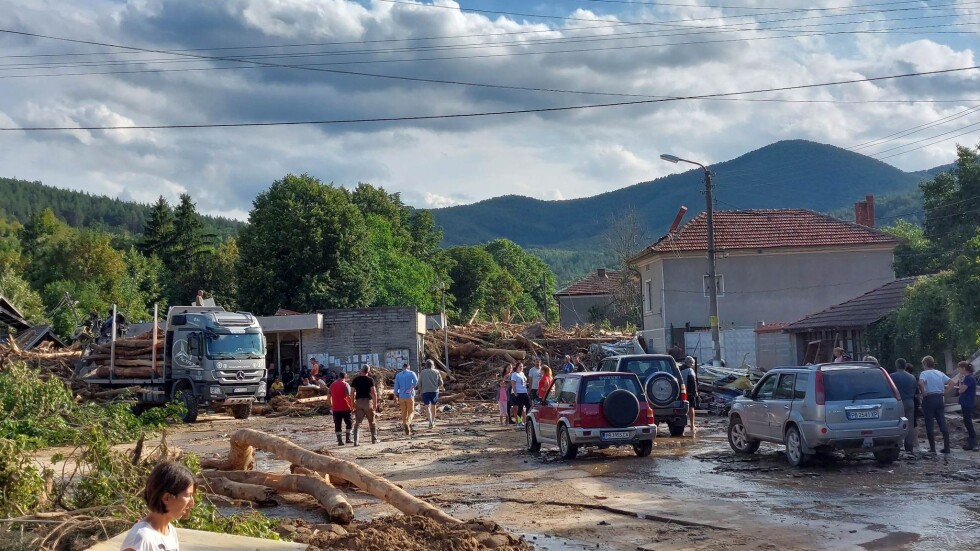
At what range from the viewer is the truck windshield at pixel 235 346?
30766 mm

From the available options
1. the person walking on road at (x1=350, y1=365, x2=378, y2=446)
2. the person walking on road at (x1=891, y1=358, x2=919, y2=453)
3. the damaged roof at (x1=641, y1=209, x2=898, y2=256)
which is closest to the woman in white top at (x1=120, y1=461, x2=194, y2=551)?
the person walking on road at (x1=891, y1=358, x2=919, y2=453)

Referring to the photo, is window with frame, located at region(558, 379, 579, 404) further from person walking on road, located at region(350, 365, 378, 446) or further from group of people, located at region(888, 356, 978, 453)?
group of people, located at region(888, 356, 978, 453)

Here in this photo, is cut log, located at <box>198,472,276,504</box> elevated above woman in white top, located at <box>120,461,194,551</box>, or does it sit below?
below

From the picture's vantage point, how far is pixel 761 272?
151ft

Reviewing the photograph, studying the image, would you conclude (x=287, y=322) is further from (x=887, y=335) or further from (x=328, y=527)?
(x=328, y=527)

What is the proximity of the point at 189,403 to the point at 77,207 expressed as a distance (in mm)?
164665

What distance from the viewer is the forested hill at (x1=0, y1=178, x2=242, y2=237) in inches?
6939

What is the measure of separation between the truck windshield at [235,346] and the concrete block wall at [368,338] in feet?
26.7

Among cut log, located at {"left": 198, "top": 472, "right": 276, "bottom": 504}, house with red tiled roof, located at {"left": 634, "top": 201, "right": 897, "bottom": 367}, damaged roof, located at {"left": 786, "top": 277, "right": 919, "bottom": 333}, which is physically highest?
house with red tiled roof, located at {"left": 634, "top": 201, "right": 897, "bottom": 367}

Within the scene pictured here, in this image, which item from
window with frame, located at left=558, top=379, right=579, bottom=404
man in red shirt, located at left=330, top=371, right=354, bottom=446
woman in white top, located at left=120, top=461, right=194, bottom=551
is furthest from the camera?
man in red shirt, located at left=330, top=371, right=354, bottom=446

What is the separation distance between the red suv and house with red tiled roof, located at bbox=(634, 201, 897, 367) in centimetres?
2797

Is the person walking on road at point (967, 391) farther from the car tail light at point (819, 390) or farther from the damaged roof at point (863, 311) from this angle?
the damaged roof at point (863, 311)

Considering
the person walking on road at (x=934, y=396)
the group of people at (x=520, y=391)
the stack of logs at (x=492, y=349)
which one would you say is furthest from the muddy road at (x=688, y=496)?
the stack of logs at (x=492, y=349)

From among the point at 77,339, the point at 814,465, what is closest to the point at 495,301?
the point at 77,339
